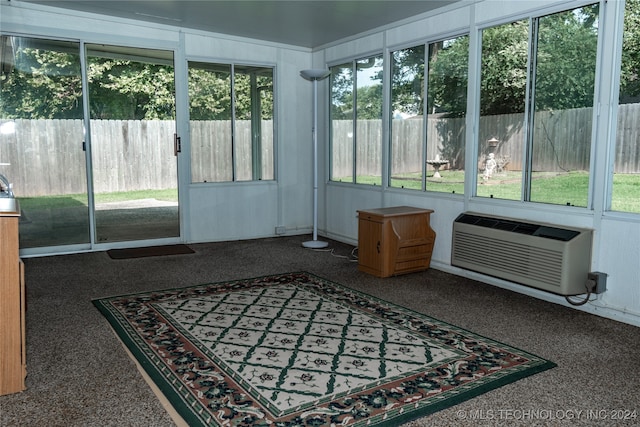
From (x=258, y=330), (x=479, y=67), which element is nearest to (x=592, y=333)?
(x=258, y=330)

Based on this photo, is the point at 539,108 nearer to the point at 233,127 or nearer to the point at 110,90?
the point at 233,127

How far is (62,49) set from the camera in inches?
212

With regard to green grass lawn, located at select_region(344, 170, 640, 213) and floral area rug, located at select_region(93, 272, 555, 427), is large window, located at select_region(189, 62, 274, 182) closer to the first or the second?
green grass lawn, located at select_region(344, 170, 640, 213)

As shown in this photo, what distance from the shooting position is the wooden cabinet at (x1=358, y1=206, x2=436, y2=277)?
15.3 ft

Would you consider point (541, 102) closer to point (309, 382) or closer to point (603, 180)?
point (603, 180)

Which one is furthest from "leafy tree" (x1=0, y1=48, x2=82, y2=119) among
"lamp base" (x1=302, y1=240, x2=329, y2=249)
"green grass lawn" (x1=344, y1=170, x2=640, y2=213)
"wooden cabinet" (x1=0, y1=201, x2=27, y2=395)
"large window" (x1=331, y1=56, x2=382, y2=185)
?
"green grass lawn" (x1=344, y1=170, x2=640, y2=213)

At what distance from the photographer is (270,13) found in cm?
518

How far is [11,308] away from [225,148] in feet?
13.8

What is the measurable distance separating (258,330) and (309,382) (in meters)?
0.83

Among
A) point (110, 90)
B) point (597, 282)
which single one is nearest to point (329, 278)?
point (597, 282)

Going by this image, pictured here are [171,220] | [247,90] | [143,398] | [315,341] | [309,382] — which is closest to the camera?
[143,398]

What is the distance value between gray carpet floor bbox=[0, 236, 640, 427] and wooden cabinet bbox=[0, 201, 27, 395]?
0.09 metres

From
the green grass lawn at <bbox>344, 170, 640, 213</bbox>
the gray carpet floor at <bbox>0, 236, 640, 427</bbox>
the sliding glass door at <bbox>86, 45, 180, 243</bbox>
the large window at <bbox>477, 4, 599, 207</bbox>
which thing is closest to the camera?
the gray carpet floor at <bbox>0, 236, 640, 427</bbox>

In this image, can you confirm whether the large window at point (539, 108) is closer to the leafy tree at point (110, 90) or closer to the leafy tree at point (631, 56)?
the leafy tree at point (631, 56)
